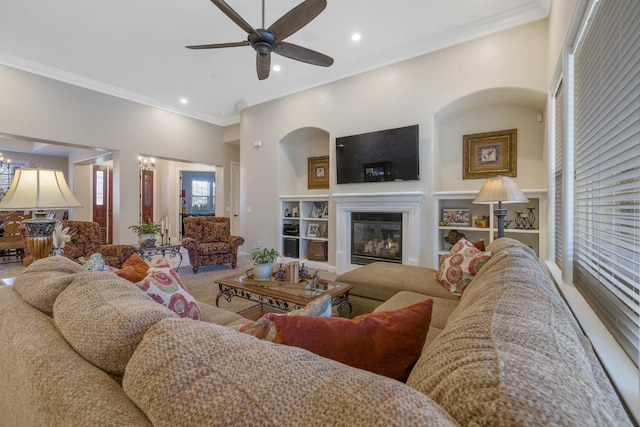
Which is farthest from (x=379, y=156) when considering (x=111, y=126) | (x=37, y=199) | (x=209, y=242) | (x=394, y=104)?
(x=111, y=126)

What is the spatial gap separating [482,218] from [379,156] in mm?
1611

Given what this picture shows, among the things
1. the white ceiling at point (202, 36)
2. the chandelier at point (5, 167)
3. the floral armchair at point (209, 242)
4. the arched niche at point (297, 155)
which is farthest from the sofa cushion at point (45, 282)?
the chandelier at point (5, 167)

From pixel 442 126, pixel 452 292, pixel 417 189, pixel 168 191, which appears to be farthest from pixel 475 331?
pixel 168 191

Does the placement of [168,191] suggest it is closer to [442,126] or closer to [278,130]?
[278,130]

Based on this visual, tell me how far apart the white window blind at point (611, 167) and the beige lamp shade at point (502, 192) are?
90 centimetres

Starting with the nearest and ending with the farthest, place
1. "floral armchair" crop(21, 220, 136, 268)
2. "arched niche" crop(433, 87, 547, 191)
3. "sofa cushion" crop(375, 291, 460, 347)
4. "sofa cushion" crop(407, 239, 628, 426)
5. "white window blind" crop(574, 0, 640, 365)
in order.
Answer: "sofa cushion" crop(407, 239, 628, 426) → "white window blind" crop(574, 0, 640, 365) → "sofa cushion" crop(375, 291, 460, 347) → "arched niche" crop(433, 87, 547, 191) → "floral armchair" crop(21, 220, 136, 268)

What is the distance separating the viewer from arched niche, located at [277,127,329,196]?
17.7 ft

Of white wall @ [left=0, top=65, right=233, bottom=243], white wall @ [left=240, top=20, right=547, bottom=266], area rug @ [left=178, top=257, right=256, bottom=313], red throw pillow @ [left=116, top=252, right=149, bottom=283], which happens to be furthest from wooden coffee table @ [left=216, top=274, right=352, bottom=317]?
white wall @ [left=0, top=65, right=233, bottom=243]

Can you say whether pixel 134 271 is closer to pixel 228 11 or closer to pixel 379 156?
pixel 228 11

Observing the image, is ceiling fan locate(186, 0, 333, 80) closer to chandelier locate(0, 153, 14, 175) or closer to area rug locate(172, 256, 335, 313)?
area rug locate(172, 256, 335, 313)

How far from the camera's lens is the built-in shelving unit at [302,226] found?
5.07 meters

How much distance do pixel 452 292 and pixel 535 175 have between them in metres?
2.40

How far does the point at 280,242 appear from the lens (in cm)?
538

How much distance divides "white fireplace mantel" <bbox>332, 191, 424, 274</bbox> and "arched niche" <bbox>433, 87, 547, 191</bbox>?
434 mm
